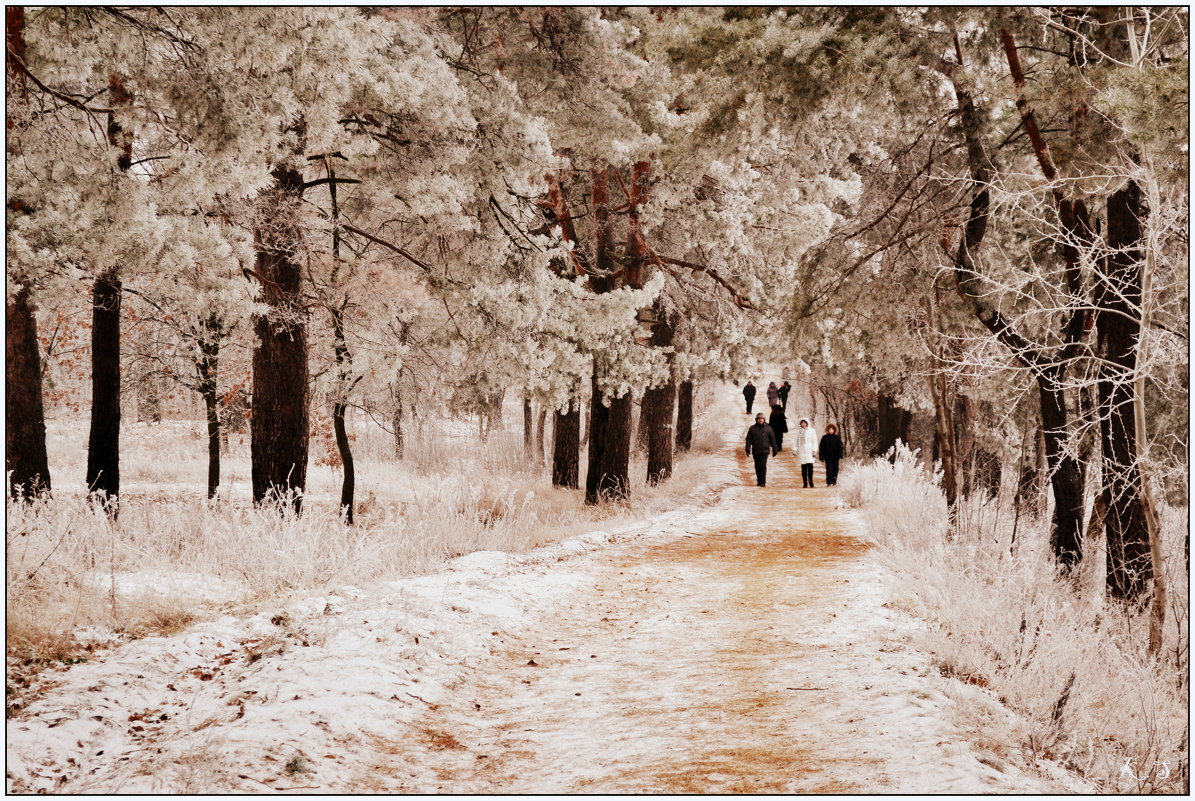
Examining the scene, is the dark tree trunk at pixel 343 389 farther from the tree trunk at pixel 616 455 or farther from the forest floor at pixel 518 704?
the forest floor at pixel 518 704

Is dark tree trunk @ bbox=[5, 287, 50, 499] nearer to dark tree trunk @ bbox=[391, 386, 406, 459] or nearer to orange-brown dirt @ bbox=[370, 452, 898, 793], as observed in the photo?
dark tree trunk @ bbox=[391, 386, 406, 459]

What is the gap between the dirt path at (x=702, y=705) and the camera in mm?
3777

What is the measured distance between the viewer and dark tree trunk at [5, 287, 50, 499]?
10.2 m

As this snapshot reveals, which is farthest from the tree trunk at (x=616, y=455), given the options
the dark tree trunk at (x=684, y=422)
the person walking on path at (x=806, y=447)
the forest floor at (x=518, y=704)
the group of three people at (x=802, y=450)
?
the dark tree trunk at (x=684, y=422)

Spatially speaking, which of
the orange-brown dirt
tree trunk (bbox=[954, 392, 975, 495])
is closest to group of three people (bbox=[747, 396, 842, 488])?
tree trunk (bbox=[954, 392, 975, 495])

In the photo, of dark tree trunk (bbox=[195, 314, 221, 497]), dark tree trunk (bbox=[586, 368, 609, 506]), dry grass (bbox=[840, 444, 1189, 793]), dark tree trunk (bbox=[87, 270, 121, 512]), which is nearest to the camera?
dry grass (bbox=[840, 444, 1189, 793])

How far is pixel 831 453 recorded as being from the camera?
20109 millimetres

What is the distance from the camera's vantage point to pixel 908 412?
2300cm

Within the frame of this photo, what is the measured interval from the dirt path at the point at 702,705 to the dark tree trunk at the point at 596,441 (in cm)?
587

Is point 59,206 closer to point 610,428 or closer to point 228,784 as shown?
point 228,784

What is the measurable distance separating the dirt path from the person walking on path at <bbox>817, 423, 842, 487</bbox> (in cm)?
1192

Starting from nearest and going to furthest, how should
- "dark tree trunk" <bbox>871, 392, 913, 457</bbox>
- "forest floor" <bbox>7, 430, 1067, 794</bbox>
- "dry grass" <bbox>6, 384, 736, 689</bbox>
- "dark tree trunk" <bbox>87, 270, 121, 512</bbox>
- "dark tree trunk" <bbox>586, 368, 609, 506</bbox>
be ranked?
"forest floor" <bbox>7, 430, 1067, 794</bbox> < "dry grass" <bbox>6, 384, 736, 689</bbox> < "dark tree trunk" <bbox>87, 270, 121, 512</bbox> < "dark tree trunk" <bbox>586, 368, 609, 506</bbox> < "dark tree trunk" <bbox>871, 392, 913, 457</bbox>

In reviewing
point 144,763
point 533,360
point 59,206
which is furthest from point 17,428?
point 144,763

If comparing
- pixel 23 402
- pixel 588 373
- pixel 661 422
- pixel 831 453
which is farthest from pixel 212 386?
pixel 831 453
